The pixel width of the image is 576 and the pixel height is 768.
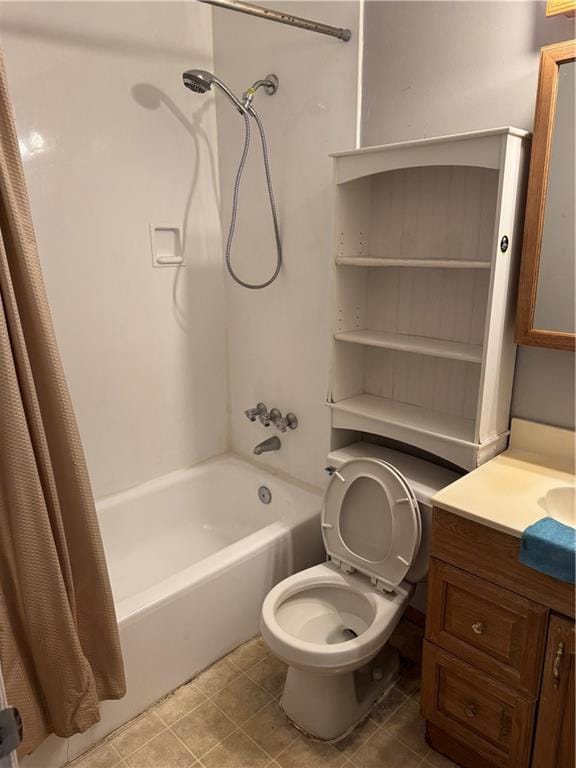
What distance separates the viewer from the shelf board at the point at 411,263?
1.54 metres

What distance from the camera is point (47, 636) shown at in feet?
4.82

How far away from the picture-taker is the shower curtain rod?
1.70 m

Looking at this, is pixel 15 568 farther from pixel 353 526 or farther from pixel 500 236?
pixel 500 236

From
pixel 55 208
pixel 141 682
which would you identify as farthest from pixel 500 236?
pixel 141 682

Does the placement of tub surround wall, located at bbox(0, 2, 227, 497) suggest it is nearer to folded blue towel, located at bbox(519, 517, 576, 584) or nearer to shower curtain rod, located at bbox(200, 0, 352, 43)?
shower curtain rod, located at bbox(200, 0, 352, 43)

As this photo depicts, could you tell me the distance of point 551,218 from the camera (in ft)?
4.82

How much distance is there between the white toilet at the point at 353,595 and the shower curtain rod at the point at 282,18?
4.75 ft

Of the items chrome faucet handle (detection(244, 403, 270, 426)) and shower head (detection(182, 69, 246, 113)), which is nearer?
shower head (detection(182, 69, 246, 113))

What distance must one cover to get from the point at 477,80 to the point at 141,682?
7.13 ft

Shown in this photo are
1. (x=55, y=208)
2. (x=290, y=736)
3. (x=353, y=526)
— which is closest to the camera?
(x=290, y=736)

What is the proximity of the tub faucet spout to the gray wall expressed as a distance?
3.58ft

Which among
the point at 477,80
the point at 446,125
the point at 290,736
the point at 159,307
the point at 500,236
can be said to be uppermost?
the point at 477,80

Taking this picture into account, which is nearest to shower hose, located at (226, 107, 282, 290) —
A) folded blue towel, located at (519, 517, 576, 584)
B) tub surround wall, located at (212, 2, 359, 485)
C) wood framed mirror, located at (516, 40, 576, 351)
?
tub surround wall, located at (212, 2, 359, 485)

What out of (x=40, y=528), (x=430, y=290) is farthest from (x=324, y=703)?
(x=430, y=290)
